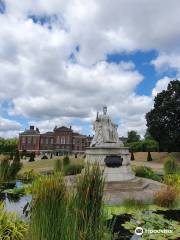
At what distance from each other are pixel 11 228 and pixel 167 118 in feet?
155

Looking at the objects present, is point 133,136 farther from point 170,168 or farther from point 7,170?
point 7,170

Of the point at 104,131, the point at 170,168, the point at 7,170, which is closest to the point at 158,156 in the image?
the point at 170,168

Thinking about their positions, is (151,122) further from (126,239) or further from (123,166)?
(126,239)

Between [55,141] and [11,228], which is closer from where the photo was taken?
[11,228]

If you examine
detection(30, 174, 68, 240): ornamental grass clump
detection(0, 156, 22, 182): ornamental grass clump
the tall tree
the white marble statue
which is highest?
the tall tree

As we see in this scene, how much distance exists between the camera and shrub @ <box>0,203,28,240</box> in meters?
6.74

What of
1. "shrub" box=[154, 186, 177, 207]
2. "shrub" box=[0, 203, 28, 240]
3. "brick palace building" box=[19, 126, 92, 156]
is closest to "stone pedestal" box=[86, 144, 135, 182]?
"shrub" box=[154, 186, 177, 207]

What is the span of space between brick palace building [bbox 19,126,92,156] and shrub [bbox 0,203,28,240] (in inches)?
4282

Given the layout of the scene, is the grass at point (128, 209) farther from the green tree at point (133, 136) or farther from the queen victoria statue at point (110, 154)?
the green tree at point (133, 136)

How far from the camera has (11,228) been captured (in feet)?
22.9

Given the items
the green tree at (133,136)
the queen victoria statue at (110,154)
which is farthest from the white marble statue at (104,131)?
the green tree at (133,136)

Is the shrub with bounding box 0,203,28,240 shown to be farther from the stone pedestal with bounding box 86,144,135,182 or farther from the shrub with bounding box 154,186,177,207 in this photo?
the stone pedestal with bounding box 86,144,135,182

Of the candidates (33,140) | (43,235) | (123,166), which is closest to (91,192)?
(43,235)

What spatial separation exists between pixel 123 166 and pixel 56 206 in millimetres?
14056
